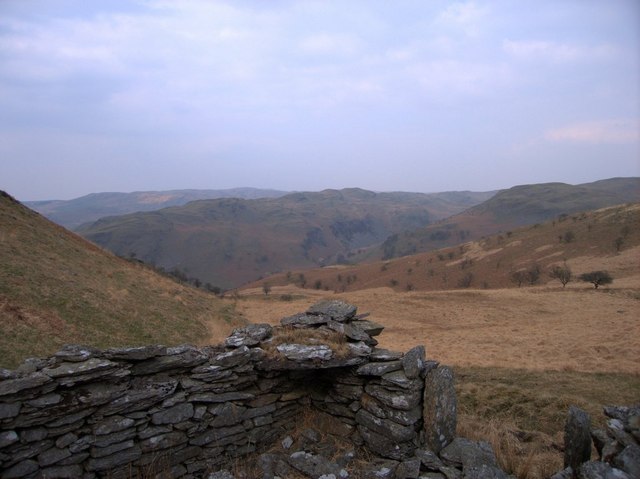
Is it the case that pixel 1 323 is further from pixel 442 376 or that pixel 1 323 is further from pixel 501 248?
pixel 501 248

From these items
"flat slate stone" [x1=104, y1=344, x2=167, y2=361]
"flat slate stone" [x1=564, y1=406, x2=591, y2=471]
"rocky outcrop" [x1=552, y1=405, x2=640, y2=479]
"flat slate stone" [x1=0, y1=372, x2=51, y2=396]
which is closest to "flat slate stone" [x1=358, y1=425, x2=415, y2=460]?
"rocky outcrop" [x1=552, y1=405, x2=640, y2=479]

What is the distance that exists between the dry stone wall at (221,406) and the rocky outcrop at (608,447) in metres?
1.34

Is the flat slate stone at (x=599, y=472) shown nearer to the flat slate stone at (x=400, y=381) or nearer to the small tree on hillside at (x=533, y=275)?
the flat slate stone at (x=400, y=381)

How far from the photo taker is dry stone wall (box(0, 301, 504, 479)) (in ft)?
20.9

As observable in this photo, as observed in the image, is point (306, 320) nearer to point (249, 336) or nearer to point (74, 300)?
point (249, 336)

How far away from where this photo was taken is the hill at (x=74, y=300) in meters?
15.5

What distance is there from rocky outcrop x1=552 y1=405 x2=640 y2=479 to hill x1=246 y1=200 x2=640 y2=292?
167 ft

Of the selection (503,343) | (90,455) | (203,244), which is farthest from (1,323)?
(203,244)

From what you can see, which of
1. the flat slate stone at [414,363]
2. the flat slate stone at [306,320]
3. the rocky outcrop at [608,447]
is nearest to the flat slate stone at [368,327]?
the flat slate stone at [306,320]

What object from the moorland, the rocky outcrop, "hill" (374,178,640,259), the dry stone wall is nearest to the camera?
the rocky outcrop

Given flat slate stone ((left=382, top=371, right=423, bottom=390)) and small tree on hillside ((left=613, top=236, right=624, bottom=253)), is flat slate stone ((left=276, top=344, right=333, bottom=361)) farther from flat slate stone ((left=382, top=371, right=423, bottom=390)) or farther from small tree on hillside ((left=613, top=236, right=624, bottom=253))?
small tree on hillside ((left=613, top=236, right=624, bottom=253))

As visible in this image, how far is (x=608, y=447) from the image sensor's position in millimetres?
5680

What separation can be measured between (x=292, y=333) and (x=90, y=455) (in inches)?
175

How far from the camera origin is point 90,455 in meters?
6.68
